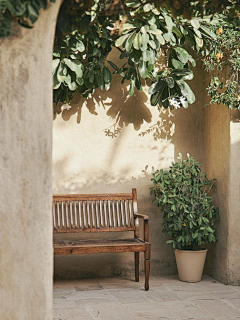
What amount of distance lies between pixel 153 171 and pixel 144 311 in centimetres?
185

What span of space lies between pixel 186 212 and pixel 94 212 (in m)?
1.03

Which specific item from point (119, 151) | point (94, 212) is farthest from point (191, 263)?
point (119, 151)

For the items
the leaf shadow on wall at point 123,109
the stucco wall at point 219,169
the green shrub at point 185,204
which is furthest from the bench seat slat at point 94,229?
the leaf shadow on wall at point 123,109

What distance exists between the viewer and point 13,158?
2127 millimetres

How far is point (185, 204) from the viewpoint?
17.4 feet

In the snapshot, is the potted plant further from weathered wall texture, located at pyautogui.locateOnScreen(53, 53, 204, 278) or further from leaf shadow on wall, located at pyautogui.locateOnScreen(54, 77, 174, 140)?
leaf shadow on wall, located at pyautogui.locateOnScreen(54, 77, 174, 140)

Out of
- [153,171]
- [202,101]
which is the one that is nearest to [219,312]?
[153,171]

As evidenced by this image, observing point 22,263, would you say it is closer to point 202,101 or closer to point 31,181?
point 31,181

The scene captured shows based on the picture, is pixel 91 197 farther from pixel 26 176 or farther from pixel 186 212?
pixel 26 176

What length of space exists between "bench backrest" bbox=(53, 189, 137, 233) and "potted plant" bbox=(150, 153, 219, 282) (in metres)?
0.36

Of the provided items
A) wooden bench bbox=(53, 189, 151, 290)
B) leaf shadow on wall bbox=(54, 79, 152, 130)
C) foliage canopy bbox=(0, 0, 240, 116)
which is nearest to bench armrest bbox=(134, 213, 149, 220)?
wooden bench bbox=(53, 189, 151, 290)

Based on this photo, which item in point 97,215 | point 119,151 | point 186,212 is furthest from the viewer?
point 119,151

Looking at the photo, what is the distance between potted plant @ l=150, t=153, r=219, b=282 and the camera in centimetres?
522

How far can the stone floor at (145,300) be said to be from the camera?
428 centimetres
